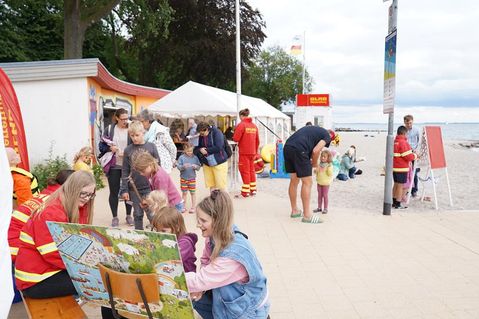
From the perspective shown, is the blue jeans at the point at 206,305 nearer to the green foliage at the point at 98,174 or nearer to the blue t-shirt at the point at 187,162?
the blue t-shirt at the point at 187,162

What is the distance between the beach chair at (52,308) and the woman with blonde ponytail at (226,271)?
1.04m

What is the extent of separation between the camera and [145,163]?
477 cm

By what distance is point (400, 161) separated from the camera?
8328mm

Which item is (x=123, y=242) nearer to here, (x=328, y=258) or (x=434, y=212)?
(x=328, y=258)

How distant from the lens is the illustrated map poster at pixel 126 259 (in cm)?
224

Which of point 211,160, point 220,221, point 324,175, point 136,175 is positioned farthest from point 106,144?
point 220,221

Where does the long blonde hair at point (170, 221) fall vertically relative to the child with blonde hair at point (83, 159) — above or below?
below

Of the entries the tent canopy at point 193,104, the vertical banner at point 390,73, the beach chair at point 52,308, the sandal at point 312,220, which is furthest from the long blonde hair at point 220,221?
the tent canopy at point 193,104

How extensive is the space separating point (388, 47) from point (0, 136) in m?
7.11

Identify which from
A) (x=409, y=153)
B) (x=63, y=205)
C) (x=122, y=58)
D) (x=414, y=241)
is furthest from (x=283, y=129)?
(x=63, y=205)

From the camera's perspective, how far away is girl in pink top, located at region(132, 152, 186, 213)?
4.79 metres

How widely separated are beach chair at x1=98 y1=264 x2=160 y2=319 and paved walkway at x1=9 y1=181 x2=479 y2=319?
1584 mm

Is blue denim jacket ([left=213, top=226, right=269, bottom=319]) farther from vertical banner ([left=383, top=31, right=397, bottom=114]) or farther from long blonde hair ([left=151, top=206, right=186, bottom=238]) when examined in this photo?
vertical banner ([left=383, top=31, right=397, bottom=114])

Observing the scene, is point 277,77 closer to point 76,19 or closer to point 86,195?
point 76,19
